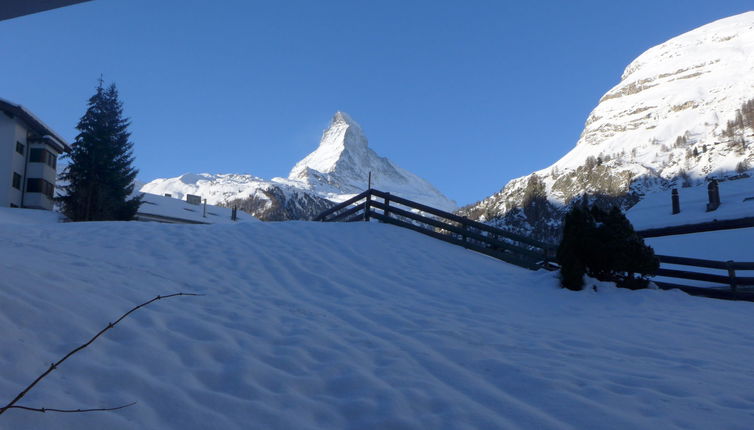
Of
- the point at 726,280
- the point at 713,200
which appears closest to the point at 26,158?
the point at 713,200

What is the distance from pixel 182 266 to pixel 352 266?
3.24m

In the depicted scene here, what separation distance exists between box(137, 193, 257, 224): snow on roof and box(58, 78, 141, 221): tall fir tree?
8426 mm

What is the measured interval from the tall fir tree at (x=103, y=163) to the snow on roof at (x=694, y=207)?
25688 mm

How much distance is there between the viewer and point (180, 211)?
50.2 metres

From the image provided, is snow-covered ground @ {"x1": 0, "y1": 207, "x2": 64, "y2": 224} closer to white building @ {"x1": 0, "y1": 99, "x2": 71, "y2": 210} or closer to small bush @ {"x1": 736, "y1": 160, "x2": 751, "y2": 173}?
white building @ {"x1": 0, "y1": 99, "x2": 71, "y2": 210}

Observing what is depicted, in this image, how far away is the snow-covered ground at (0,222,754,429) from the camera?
3590mm

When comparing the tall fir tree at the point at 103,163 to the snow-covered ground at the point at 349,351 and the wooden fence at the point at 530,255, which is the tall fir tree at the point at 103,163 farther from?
the snow-covered ground at the point at 349,351

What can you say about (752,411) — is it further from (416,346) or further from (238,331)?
(238,331)

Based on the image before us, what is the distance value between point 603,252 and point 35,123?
35828mm

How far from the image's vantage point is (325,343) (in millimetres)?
5277

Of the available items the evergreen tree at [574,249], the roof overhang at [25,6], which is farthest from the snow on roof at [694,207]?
the roof overhang at [25,6]

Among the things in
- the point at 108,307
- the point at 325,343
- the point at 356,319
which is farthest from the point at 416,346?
the point at 108,307

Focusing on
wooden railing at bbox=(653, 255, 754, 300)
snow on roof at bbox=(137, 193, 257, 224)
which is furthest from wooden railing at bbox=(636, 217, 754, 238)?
snow on roof at bbox=(137, 193, 257, 224)

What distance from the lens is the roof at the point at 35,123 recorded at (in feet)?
105
